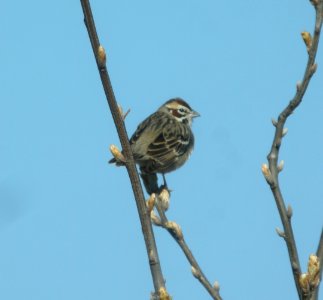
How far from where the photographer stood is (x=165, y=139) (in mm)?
9453

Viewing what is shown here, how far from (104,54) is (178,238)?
0.93 m

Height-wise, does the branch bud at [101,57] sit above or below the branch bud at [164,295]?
above

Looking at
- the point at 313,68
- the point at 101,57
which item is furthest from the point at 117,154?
the point at 313,68

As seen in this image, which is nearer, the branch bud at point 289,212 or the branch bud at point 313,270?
the branch bud at point 313,270

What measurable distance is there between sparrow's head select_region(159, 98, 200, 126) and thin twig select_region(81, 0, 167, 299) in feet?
27.3

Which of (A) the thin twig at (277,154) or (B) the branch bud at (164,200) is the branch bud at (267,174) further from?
(B) the branch bud at (164,200)

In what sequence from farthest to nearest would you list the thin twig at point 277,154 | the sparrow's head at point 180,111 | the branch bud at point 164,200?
1. the sparrow's head at point 180,111
2. the branch bud at point 164,200
3. the thin twig at point 277,154

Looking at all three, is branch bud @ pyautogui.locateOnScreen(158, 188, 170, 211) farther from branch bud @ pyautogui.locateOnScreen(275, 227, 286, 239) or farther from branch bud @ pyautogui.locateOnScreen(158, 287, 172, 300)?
branch bud @ pyautogui.locateOnScreen(158, 287, 172, 300)

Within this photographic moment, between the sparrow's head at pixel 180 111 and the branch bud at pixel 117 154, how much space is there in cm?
776

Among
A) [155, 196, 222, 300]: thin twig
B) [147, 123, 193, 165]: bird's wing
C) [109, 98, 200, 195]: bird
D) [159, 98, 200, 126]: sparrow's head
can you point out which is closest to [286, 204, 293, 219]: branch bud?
[155, 196, 222, 300]: thin twig

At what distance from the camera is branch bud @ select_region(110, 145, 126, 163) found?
8.95 ft

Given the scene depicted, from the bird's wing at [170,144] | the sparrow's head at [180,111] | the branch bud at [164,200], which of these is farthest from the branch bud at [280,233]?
the sparrow's head at [180,111]

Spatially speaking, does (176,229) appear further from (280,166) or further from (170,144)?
(170,144)

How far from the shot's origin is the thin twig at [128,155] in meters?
2.50
